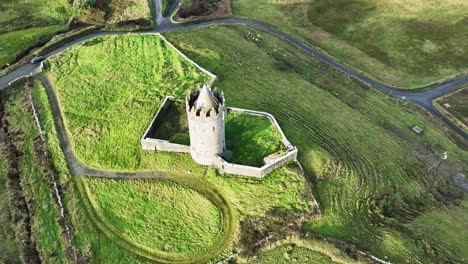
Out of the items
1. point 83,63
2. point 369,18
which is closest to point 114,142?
point 83,63

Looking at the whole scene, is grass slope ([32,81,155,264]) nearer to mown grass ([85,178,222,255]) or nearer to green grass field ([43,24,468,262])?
mown grass ([85,178,222,255])

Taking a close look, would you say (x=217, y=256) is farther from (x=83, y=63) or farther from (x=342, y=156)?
(x=83, y=63)

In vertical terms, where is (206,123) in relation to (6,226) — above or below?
above

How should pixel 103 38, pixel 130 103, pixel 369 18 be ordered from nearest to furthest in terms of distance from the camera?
1. pixel 130 103
2. pixel 103 38
3. pixel 369 18

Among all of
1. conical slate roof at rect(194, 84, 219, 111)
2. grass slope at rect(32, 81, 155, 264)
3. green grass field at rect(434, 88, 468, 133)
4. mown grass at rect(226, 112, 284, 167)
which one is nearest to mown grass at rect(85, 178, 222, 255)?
grass slope at rect(32, 81, 155, 264)

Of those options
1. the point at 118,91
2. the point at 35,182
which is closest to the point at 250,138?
the point at 118,91

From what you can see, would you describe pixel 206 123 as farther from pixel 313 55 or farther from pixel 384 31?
pixel 384 31
